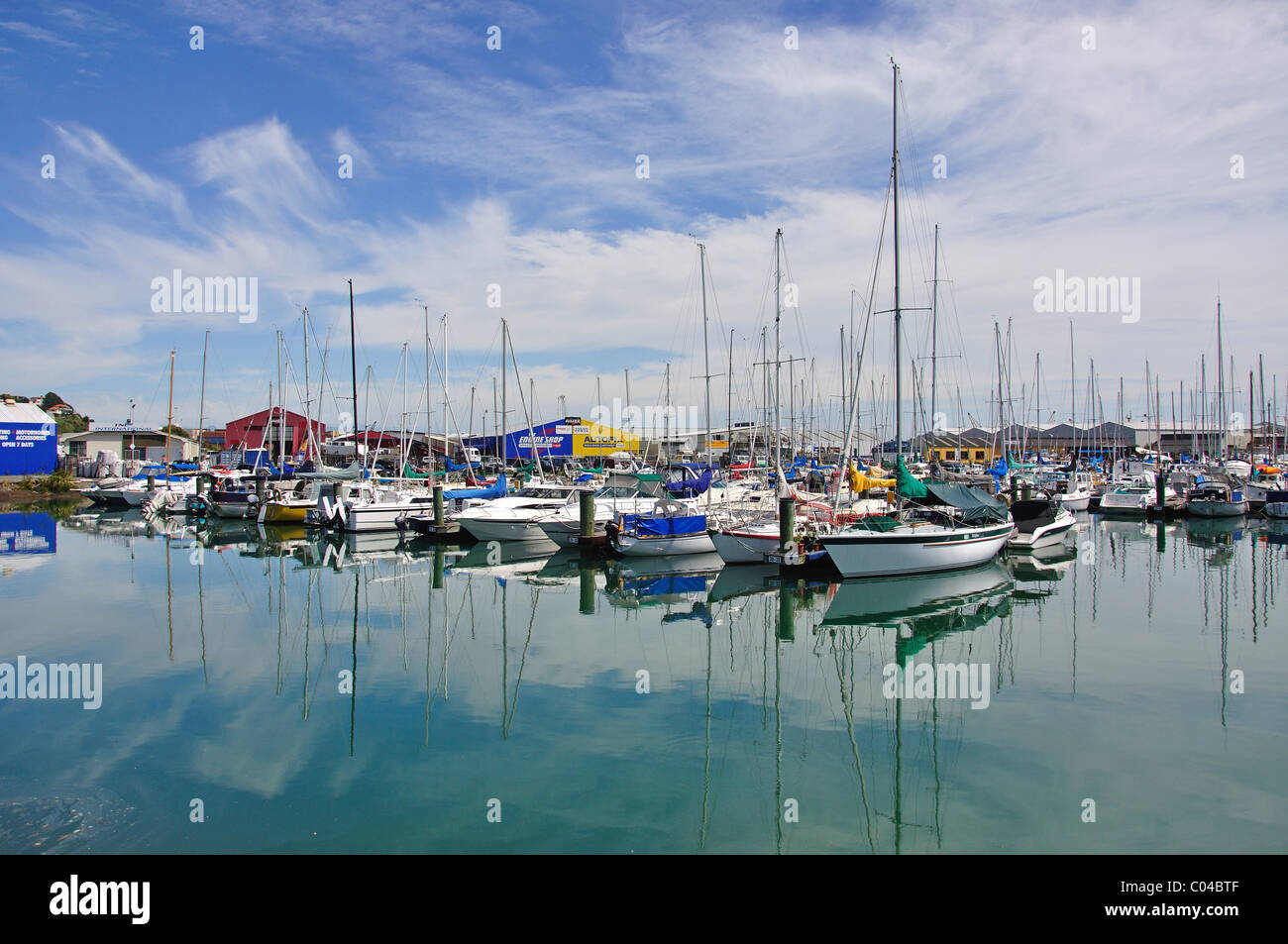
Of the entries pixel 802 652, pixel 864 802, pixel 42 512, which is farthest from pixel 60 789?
pixel 42 512

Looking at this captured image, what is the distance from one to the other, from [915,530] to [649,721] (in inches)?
530

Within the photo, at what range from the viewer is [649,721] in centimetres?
1179

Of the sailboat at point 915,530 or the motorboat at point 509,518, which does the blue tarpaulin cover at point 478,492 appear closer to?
the motorboat at point 509,518

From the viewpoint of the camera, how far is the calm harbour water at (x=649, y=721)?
846cm

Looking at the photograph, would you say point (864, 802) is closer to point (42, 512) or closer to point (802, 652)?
point (802, 652)

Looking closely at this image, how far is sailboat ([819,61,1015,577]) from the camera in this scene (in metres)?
22.3

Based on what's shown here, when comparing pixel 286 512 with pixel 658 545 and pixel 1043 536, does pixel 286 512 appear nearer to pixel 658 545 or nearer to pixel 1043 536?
pixel 658 545

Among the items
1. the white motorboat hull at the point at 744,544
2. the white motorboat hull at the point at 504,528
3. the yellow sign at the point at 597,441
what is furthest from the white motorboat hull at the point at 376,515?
the yellow sign at the point at 597,441

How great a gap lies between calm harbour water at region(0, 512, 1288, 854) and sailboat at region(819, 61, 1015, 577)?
0.69 meters

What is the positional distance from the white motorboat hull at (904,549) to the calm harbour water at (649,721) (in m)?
0.52

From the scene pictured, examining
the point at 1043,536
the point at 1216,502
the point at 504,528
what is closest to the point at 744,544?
the point at 504,528

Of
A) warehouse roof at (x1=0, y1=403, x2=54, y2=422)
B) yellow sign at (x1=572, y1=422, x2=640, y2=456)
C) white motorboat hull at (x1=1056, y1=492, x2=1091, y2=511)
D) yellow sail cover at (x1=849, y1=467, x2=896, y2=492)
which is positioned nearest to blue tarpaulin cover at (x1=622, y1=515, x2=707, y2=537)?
yellow sail cover at (x1=849, y1=467, x2=896, y2=492)

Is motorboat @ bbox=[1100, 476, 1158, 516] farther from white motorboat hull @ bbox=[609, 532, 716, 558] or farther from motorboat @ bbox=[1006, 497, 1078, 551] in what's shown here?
white motorboat hull @ bbox=[609, 532, 716, 558]
